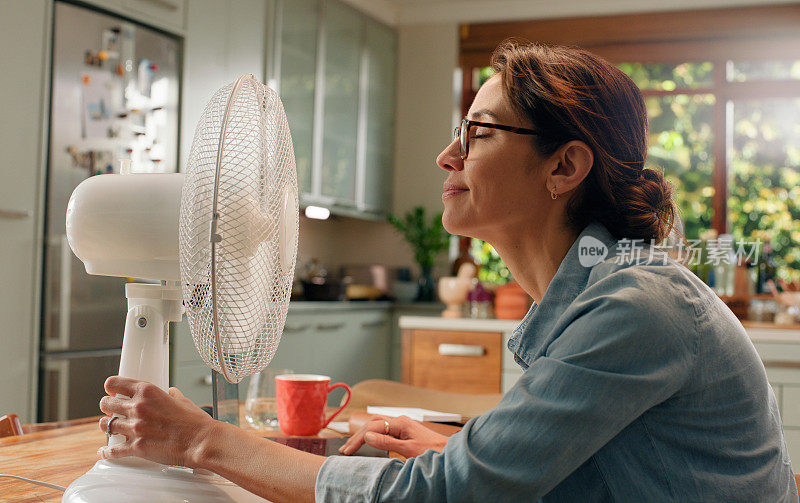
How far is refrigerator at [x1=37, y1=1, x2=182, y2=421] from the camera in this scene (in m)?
→ 2.73

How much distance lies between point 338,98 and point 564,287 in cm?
382

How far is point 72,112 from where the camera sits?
2811mm

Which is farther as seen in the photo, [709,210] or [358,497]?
[709,210]

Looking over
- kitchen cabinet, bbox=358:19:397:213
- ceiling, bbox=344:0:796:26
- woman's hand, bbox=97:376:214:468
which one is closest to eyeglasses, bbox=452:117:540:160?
woman's hand, bbox=97:376:214:468

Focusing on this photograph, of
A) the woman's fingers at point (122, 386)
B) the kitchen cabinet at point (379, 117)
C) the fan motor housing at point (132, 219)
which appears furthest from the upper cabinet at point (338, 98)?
the woman's fingers at point (122, 386)

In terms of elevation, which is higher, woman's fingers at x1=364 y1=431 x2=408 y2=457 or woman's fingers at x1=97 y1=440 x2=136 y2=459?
woman's fingers at x1=97 y1=440 x2=136 y2=459

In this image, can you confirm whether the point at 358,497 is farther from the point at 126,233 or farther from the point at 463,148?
the point at 463,148

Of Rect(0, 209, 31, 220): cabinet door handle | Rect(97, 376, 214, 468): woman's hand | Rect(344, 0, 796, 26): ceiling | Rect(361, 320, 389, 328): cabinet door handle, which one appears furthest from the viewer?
Rect(344, 0, 796, 26): ceiling

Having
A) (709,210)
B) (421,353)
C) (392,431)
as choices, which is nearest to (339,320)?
(421,353)

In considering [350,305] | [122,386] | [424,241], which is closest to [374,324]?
[350,305]

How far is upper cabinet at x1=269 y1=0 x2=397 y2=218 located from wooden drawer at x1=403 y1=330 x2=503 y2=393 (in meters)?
1.15

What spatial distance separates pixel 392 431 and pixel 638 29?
434 centimetres

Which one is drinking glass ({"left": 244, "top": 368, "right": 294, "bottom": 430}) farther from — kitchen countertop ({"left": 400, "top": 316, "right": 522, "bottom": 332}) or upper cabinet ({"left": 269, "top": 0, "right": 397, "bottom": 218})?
upper cabinet ({"left": 269, "top": 0, "right": 397, "bottom": 218})

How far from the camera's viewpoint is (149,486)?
80 centimetres
